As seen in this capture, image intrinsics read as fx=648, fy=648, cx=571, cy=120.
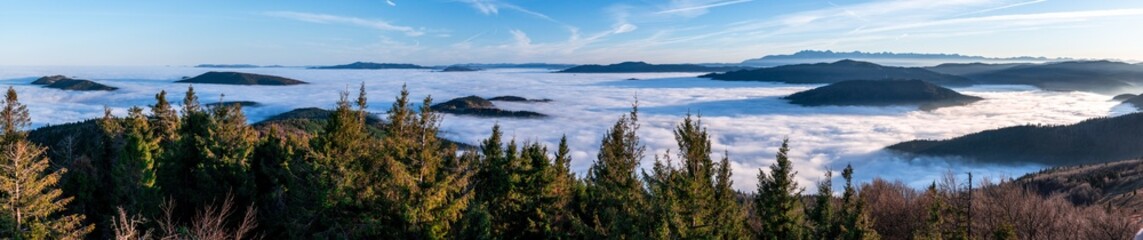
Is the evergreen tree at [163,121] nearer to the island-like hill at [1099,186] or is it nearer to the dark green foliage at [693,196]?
the dark green foliage at [693,196]

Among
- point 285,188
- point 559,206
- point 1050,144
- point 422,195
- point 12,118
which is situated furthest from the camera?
point 1050,144

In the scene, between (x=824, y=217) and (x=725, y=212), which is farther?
(x=824, y=217)

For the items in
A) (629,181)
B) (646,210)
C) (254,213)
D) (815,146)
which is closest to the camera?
(646,210)

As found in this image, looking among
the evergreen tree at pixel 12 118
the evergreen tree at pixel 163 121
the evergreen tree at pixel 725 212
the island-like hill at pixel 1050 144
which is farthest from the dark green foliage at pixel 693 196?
the island-like hill at pixel 1050 144

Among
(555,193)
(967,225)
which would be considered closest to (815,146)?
(967,225)

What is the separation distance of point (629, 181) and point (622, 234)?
3.35 meters

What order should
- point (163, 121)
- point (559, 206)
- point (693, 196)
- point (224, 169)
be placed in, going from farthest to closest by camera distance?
point (163, 121)
point (224, 169)
point (559, 206)
point (693, 196)

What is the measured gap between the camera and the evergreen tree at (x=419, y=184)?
2548 cm

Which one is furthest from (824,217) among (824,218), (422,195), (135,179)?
(135,179)

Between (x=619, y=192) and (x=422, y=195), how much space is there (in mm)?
8111

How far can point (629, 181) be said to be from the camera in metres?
27.9

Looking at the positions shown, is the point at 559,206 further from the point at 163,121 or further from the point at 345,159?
the point at 163,121

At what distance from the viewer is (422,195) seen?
25.8 metres

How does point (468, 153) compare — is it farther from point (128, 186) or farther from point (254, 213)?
point (128, 186)
